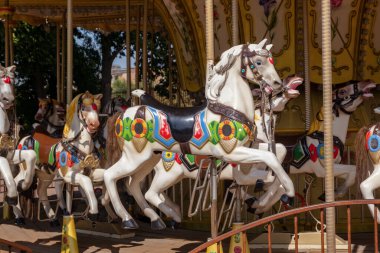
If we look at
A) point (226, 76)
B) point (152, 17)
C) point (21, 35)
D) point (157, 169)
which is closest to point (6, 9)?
point (152, 17)

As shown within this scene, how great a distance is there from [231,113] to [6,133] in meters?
3.07

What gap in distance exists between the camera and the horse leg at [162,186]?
7.65m

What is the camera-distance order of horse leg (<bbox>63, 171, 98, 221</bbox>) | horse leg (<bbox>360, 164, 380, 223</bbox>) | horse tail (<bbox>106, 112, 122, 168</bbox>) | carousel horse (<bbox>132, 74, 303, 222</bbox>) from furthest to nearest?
horse tail (<bbox>106, 112, 122, 168</bbox>) → horse leg (<bbox>63, 171, 98, 221</bbox>) → carousel horse (<bbox>132, 74, 303, 222</bbox>) → horse leg (<bbox>360, 164, 380, 223</bbox>)

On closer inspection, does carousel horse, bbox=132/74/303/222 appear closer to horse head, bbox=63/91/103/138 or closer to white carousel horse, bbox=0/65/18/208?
horse head, bbox=63/91/103/138

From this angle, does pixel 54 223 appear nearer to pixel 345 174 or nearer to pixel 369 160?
pixel 345 174

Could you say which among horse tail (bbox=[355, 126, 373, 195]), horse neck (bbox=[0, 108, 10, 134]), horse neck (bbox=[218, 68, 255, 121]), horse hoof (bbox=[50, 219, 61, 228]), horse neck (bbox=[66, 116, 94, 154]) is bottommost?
horse hoof (bbox=[50, 219, 61, 228])

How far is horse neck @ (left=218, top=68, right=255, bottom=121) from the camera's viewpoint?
602 centimetres

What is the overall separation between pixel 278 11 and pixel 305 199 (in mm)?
2648

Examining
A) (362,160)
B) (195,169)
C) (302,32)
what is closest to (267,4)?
(302,32)

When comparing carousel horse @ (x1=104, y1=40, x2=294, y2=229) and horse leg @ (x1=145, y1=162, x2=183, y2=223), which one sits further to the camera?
horse leg @ (x1=145, y1=162, x2=183, y2=223)

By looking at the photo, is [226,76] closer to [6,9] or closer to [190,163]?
[190,163]

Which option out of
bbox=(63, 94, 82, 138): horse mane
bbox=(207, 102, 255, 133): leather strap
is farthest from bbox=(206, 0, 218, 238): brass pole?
bbox=(63, 94, 82, 138): horse mane

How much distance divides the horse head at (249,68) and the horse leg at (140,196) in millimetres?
1302

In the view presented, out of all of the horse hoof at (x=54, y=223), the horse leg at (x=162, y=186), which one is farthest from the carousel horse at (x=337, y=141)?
the horse hoof at (x=54, y=223)
